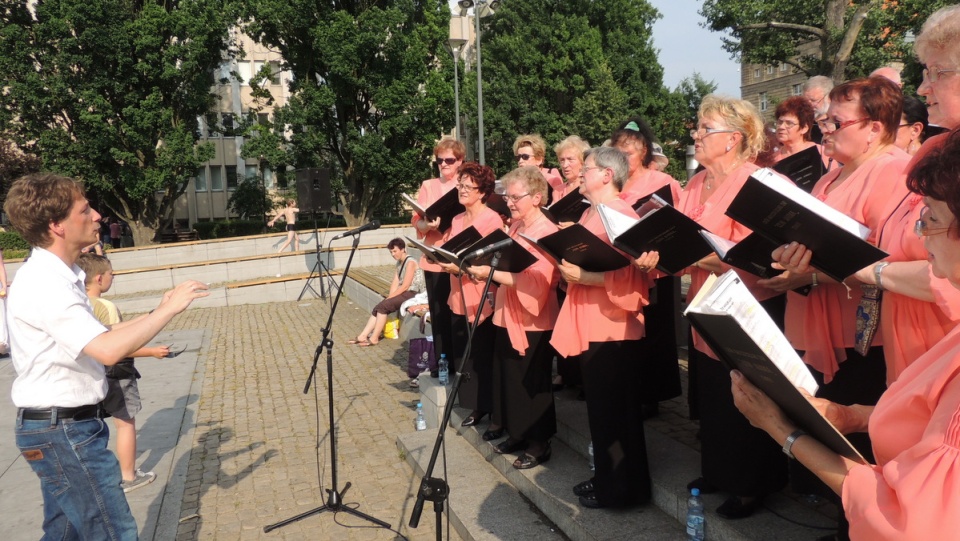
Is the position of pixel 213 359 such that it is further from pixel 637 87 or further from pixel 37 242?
pixel 637 87

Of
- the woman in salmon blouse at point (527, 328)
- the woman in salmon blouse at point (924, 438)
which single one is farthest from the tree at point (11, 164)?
the woman in salmon blouse at point (924, 438)

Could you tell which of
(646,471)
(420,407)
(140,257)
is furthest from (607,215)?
(140,257)

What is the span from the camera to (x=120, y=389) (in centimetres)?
545

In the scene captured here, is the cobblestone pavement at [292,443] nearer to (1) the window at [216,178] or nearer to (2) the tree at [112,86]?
(2) the tree at [112,86]

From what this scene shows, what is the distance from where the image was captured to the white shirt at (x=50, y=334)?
2973 millimetres

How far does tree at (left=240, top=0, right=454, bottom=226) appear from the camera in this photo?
97.2ft

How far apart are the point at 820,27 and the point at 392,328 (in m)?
19.8

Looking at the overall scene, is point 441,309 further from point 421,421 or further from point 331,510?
point 331,510

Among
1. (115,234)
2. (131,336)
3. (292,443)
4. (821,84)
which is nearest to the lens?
(131,336)

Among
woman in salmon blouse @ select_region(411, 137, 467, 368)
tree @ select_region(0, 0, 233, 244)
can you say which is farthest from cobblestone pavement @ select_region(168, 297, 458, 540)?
tree @ select_region(0, 0, 233, 244)

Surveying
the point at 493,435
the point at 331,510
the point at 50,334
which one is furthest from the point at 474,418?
the point at 50,334

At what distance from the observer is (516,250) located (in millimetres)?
4199

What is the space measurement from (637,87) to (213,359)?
1242 inches

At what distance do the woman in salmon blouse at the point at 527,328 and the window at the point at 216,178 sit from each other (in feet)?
161
